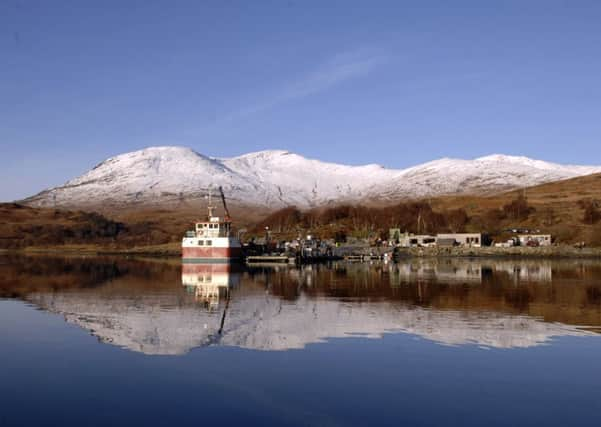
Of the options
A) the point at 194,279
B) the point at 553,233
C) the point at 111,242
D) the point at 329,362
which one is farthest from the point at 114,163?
the point at 329,362

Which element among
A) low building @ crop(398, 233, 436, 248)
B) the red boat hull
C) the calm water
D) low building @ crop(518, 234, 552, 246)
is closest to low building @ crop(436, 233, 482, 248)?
low building @ crop(398, 233, 436, 248)

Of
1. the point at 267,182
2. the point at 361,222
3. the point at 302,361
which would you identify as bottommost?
the point at 302,361

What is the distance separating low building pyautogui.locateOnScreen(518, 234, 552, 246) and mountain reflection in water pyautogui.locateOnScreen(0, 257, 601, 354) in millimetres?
47681

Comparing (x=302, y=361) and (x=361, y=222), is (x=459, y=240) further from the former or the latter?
(x=302, y=361)

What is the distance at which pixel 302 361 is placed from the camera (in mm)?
13477

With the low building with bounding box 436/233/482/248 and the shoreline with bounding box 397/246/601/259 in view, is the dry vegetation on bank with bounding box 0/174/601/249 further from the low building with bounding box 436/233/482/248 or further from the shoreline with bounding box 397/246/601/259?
the low building with bounding box 436/233/482/248

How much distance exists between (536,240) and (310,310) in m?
67.0

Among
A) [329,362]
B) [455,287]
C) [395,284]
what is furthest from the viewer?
[395,284]

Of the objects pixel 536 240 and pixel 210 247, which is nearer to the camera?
pixel 210 247

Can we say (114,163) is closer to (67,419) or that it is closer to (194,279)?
(194,279)

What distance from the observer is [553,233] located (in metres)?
87.2

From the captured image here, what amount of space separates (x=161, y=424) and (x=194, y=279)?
30474 millimetres

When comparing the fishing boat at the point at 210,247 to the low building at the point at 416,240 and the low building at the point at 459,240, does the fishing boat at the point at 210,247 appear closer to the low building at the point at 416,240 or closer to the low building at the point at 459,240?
the low building at the point at 416,240

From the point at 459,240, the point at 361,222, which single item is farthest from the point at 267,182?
the point at 459,240
